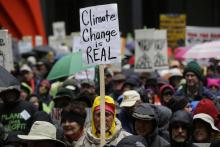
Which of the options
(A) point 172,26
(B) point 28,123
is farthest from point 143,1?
(B) point 28,123

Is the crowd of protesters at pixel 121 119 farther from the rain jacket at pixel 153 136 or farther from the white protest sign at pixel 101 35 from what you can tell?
the white protest sign at pixel 101 35

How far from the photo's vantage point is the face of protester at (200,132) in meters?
7.59

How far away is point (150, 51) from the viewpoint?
49.7ft

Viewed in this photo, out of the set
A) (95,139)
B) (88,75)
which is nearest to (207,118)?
(95,139)

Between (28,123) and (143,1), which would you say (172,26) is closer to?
(28,123)

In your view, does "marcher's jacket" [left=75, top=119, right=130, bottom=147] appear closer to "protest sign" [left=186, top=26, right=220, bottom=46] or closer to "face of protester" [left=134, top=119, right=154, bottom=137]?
"face of protester" [left=134, top=119, right=154, bottom=137]

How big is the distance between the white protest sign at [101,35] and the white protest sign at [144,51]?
7.09m

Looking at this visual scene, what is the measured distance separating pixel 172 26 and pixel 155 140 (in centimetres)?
1277

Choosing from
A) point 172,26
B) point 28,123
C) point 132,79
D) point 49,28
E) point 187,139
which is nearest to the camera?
point 187,139

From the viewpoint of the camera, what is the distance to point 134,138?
6070 mm

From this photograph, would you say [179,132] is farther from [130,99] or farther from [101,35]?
[130,99]

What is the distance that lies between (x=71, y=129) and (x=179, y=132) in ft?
4.19

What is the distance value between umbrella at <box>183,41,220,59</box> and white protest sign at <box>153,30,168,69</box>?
1.77 ft

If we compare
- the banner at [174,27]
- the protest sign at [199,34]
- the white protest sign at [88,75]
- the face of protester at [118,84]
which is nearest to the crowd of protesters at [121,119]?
the face of protester at [118,84]
